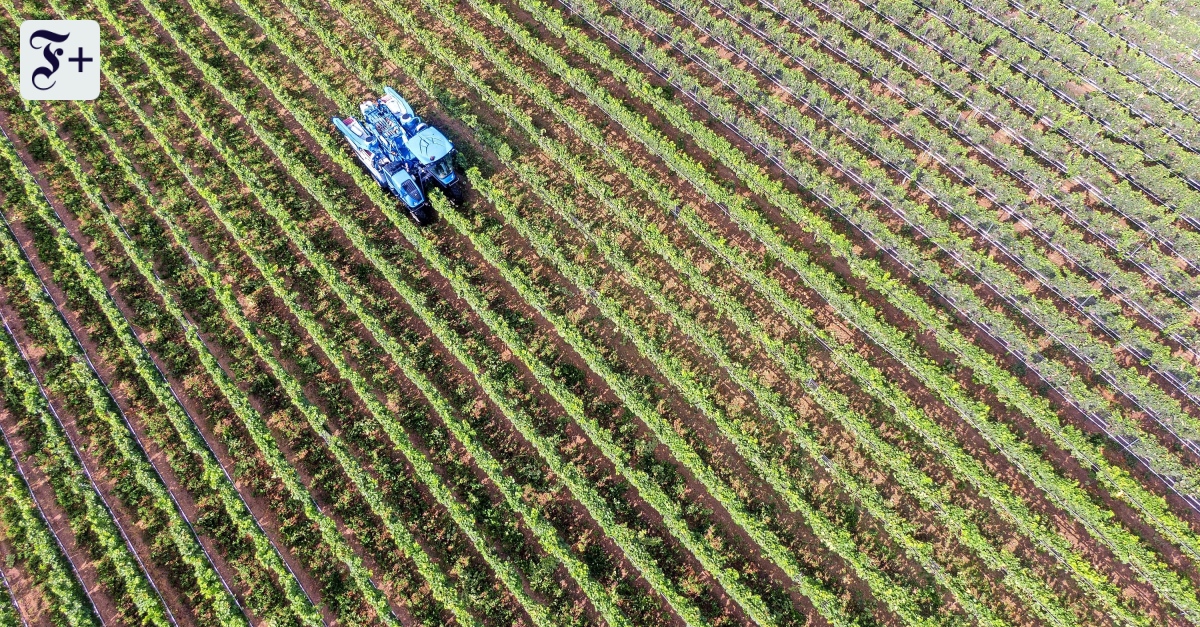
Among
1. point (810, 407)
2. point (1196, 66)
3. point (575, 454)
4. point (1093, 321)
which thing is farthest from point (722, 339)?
point (1196, 66)

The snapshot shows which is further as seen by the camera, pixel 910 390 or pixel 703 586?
pixel 910 390

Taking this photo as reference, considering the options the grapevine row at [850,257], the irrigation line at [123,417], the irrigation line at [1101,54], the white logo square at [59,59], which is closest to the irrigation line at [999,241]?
the grapevine row at [850,257]

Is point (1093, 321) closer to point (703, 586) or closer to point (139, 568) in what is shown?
point (703, 586)

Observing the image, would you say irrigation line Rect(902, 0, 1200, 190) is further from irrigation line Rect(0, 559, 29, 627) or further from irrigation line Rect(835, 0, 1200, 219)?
irrigation line Rect(0, 559, 29, 627)

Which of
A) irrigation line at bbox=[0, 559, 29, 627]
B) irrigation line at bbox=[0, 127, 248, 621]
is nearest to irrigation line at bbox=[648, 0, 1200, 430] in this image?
irrigation line at bbox=[0, 127, 248, 621]

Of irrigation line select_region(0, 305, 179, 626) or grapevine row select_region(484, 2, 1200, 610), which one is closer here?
irrigation line select_region(0, 305, 179, 626)

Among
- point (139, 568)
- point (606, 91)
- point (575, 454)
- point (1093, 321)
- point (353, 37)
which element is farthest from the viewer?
point (353, 37)

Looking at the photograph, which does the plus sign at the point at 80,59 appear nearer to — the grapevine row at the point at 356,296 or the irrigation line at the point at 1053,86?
the grapevine row at the point at 356,296
